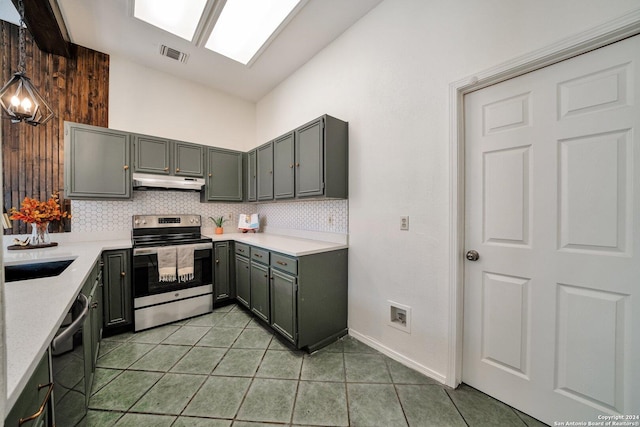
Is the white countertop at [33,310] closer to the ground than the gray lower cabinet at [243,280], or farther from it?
farther from it

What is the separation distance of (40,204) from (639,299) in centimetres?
437

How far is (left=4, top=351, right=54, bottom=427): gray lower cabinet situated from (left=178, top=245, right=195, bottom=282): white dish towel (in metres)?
1.84

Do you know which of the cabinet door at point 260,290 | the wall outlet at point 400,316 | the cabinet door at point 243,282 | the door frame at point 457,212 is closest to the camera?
the door frame at point 457,212

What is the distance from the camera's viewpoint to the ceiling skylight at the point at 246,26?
2.29 meters

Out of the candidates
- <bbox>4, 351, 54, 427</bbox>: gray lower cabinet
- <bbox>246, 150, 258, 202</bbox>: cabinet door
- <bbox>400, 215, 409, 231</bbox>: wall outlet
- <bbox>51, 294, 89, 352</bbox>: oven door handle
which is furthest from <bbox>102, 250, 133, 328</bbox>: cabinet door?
<bbox>400, 215, 409, 231</bbox>: wall outlet

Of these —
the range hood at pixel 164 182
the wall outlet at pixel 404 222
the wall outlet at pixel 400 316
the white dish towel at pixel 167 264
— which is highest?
the range hood at pixel 164 182

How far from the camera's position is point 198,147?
3.37 m

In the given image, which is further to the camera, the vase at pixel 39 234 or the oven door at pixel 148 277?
the oven door at pixel 148 277

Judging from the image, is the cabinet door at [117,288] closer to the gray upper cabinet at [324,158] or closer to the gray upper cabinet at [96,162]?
the gray upper cabinet at [96,162]

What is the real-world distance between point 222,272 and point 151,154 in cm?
159

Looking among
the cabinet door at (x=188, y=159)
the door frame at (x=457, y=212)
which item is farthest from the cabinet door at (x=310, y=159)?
the cabinet door at (x=188, y=159)

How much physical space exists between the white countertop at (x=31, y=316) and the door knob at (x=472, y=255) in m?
2.20

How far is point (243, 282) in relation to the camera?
306cm

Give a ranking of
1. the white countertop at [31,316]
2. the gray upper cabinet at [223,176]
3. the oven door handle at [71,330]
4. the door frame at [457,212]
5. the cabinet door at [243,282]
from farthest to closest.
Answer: the gray upper cabinet at [223,176] < the cabinet door at [243,282] < the door frame at [457,212] < the oven door handle at [71,330] < the white countertop at [31,316]
